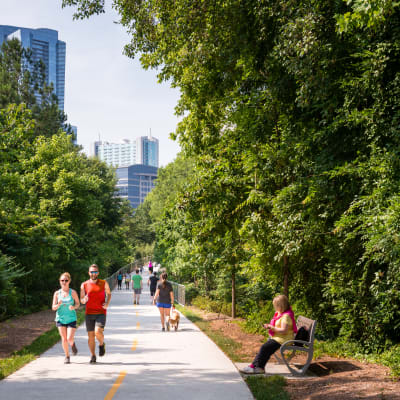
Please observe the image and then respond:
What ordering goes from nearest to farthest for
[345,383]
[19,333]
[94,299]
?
[345,383] → [94,299] → [19,333]

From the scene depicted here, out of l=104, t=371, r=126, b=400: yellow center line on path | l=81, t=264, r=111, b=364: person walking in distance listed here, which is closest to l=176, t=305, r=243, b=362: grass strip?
l=104, t=371, r=126, b=400: yellow center line on path

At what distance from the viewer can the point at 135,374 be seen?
8.44 meters

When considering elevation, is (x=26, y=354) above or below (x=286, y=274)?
below

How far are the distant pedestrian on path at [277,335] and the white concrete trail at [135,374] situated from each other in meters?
0.40

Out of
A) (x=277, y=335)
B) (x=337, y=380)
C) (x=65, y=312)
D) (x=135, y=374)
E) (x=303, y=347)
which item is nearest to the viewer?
(x=337, y=380)

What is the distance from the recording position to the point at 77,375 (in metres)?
8.28

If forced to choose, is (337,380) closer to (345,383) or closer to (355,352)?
(345,383)

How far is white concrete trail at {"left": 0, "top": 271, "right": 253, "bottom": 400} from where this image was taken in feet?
23.2

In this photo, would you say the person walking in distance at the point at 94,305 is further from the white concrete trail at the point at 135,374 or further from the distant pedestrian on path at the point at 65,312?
the white concrete trail at the point at 135,374

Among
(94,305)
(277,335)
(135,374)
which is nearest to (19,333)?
(94,305)

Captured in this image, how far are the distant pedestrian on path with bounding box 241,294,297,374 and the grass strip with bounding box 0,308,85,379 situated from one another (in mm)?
4289

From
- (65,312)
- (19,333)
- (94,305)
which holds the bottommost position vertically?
(19,333)

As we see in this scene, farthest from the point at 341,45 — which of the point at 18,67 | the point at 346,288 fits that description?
the point at 18,67

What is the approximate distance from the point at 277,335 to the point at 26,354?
569cm
